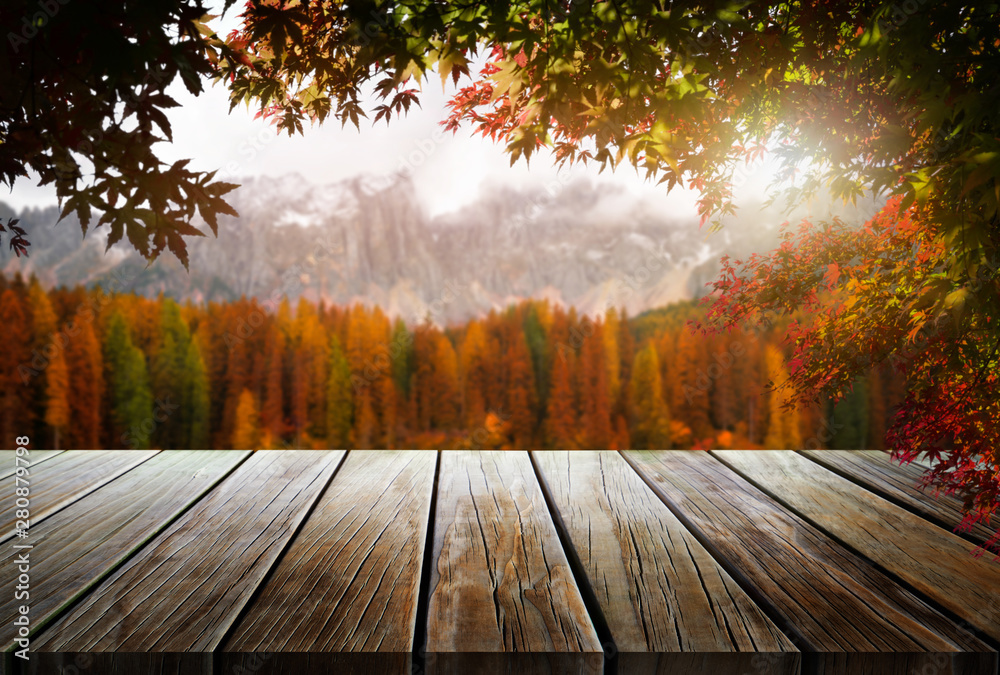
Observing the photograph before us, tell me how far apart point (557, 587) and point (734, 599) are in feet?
1.13

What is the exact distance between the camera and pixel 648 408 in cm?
1677

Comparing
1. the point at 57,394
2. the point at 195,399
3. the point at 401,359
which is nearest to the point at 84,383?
the point at 57,394

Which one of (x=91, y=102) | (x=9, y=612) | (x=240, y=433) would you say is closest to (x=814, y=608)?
(x=9, y=612)

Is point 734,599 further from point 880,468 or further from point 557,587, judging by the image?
point 880,468

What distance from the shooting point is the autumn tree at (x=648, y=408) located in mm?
16594

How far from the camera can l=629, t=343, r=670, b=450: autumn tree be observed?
54.4ft

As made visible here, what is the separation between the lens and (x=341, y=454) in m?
2.15

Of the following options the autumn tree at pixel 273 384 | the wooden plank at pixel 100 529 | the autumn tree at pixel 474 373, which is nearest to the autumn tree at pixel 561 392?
the autumn tree at pixel 474 373

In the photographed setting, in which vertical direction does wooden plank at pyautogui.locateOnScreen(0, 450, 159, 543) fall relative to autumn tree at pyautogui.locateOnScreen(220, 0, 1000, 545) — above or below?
below

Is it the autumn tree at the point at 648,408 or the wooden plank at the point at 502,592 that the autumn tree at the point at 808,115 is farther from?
the autumn tree at the point at 648,408

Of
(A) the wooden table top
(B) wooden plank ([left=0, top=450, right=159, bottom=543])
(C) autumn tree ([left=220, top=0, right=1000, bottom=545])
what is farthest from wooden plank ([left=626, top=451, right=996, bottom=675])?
(B) wooden plank ([left=0, top=450, right=159, bottom=543])

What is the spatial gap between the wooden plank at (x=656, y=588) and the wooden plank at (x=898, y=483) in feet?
2.34

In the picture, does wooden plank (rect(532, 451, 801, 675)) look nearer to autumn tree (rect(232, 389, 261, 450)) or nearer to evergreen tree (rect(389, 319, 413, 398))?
evergreen tree (rect(389, 319, 413, 398))

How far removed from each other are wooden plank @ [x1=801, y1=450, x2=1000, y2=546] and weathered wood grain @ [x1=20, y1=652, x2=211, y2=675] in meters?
1.68
